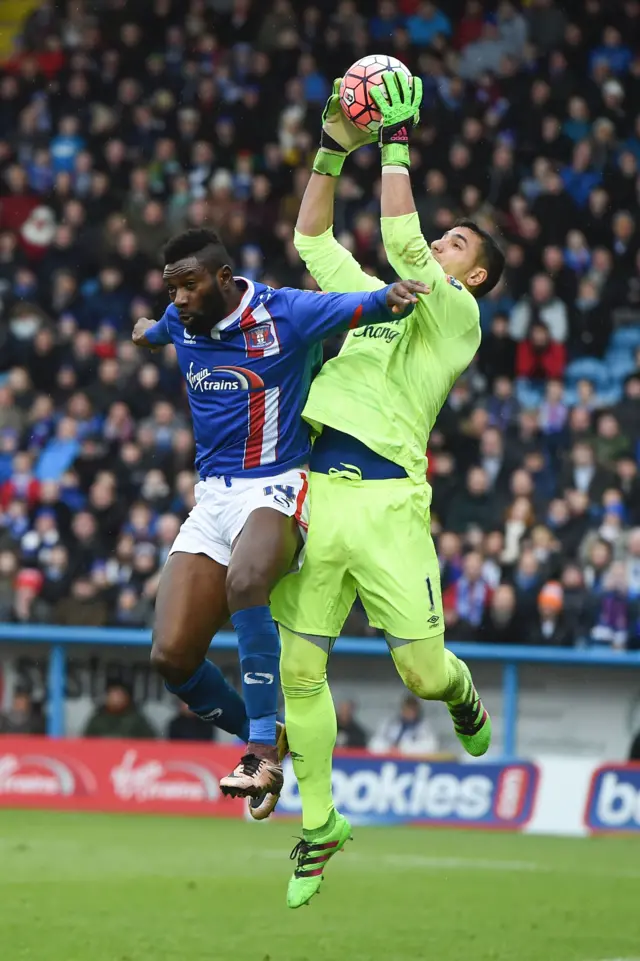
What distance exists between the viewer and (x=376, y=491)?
7.38m

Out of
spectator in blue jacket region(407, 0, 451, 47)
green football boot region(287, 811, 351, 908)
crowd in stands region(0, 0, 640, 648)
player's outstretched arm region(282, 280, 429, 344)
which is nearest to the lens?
player's outstretched arm region(282, 280, 429, 344)

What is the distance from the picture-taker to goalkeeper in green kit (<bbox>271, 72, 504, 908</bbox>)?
285 inches

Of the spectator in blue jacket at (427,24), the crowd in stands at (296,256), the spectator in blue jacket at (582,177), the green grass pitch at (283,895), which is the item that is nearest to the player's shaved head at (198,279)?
the green grass pitch at (283,895)

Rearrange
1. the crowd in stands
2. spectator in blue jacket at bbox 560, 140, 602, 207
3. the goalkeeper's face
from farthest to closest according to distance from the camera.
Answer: spectator in blue jacket at bbox 560, 140, 602, 207 < the crowd in stands < the goalkeeper's face

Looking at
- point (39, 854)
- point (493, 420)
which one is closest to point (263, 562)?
point (39, 854)

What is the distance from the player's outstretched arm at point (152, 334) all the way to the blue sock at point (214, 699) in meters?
1.44

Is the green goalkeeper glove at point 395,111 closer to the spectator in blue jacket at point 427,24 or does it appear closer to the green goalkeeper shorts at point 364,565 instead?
the green goalkeeper shorts at point 364,565

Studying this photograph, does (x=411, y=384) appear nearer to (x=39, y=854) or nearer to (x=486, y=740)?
(x=486, y=740)

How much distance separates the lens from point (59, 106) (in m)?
19.8

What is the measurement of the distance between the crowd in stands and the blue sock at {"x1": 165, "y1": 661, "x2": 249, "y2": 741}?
7.14 metres

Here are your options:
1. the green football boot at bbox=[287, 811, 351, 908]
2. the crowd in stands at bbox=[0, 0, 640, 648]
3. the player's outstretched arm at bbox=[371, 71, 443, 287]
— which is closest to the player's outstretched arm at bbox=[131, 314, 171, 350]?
the player's outstretched arm at bbox=[371, 71, 443, 287]

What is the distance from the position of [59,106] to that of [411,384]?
13.4 m

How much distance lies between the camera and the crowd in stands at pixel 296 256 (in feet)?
49.8

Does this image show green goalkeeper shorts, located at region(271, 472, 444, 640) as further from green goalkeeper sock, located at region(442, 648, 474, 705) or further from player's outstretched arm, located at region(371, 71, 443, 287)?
player's outstretched arm, located at region(371, 71, 443, 287)
